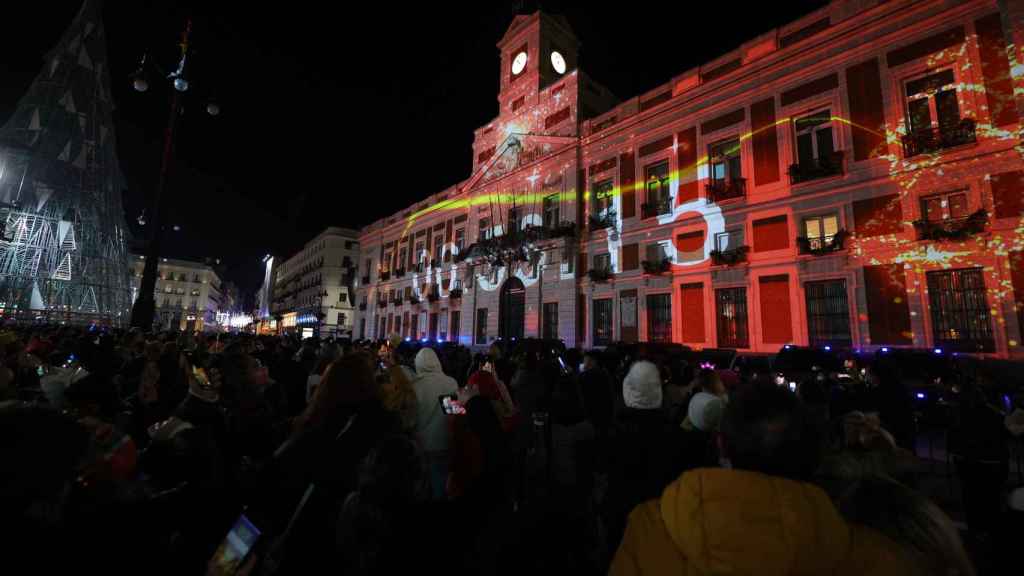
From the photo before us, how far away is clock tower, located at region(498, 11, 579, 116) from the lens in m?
25.5

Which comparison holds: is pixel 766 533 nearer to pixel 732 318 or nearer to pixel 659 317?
pixel 732 318

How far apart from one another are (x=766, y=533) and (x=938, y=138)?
17.1m

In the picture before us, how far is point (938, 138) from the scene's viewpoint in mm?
12367

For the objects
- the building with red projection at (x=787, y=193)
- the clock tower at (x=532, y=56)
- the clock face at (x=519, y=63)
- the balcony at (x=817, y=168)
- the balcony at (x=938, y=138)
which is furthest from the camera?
the clock face at (x=519, y=63)

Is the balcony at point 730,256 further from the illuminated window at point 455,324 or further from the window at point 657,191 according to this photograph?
the illuminated window at point 455,324

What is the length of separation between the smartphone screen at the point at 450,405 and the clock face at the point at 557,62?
1054 inches

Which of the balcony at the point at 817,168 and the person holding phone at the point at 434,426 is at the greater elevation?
the balcony at the point at 817,168

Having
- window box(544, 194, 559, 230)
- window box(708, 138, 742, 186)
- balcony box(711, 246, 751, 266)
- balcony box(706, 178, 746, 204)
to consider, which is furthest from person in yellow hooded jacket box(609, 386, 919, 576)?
window box(544, 194, 559, 230)

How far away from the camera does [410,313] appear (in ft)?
111

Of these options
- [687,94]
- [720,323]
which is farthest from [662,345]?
[687,94]

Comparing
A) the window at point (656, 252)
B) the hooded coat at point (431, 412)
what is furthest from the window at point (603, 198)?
the hooded coat at point (431, 412)

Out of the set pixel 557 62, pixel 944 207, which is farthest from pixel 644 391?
pixel 557 62

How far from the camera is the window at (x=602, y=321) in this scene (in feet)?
65.8

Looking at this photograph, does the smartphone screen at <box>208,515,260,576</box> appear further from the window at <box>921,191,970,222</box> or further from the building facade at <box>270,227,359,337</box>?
the building facade at <box>270,227,359,337</box>
